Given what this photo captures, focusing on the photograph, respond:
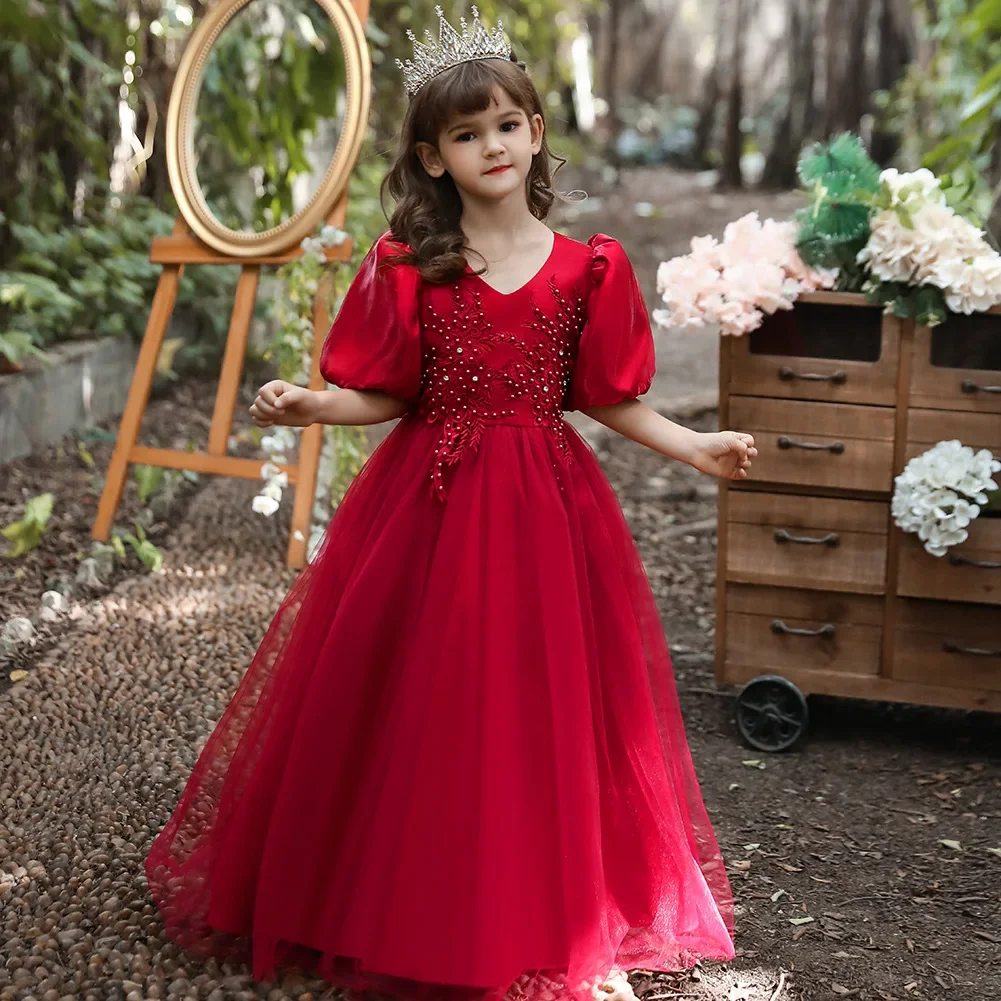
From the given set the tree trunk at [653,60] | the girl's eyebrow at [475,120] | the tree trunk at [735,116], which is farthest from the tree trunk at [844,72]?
the girl's eyebrow at [475,120]

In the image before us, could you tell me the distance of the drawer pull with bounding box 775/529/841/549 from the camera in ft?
9.12

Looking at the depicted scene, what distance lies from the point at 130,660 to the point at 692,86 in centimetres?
1226

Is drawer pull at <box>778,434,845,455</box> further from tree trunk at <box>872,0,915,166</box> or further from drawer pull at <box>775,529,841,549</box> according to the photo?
tree trunk at <box>872,0,915,166</box>

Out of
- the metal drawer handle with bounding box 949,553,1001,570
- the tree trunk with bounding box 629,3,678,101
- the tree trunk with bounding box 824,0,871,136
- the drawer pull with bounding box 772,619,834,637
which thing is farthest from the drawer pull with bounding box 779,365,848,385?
the tree trunk with bounding box 629,3,678,101

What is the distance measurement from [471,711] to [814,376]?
131 cm

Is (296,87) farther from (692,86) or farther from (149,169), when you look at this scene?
(692,86)

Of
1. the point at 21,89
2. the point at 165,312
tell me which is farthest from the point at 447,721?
the point at 21,89

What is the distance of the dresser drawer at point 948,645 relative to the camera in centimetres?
272

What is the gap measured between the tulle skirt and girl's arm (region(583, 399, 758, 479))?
3.3 inches

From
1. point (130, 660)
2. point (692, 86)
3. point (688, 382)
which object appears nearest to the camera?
point (130, 660)

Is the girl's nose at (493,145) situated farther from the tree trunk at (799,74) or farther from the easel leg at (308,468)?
the tree trunk at (799,74)

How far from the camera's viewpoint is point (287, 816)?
6.01ft

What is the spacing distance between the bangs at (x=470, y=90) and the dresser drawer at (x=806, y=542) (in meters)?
1.26

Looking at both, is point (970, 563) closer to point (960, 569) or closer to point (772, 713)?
point (960, 569)
